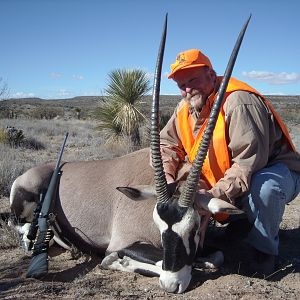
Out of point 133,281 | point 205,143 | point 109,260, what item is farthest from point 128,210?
point 205,143

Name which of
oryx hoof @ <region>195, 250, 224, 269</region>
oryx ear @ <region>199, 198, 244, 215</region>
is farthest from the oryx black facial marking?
oryx hoof @ <region>195, 250, 224, 269</region>

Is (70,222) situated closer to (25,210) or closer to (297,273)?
(25,210)

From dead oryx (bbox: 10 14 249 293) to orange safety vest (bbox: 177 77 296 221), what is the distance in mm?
534

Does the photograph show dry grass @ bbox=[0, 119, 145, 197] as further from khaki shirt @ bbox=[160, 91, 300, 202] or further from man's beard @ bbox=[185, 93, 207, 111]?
khaki shirt @ bbox=[160, 91, 300, 202]

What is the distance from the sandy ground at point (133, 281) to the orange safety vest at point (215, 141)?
0.94 m

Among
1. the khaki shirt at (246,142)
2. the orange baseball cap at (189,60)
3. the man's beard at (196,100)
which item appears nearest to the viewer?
the khaki shirt at (246,142)

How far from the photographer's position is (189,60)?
453 centimetres

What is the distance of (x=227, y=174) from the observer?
421cm

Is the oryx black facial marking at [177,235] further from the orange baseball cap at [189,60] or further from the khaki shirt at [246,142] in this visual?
the orange baseball cap at [189,60]

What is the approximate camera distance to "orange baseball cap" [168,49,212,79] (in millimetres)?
4531

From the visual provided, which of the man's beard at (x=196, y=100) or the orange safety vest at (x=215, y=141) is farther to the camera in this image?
the man's beard at (x=196, y=100)

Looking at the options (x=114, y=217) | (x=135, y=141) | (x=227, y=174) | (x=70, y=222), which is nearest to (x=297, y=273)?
(x=227, y=174)

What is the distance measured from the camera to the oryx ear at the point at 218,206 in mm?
3740

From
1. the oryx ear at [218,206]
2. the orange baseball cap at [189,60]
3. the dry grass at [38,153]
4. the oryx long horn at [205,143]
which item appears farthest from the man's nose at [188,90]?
the dry grass at [38,153]
